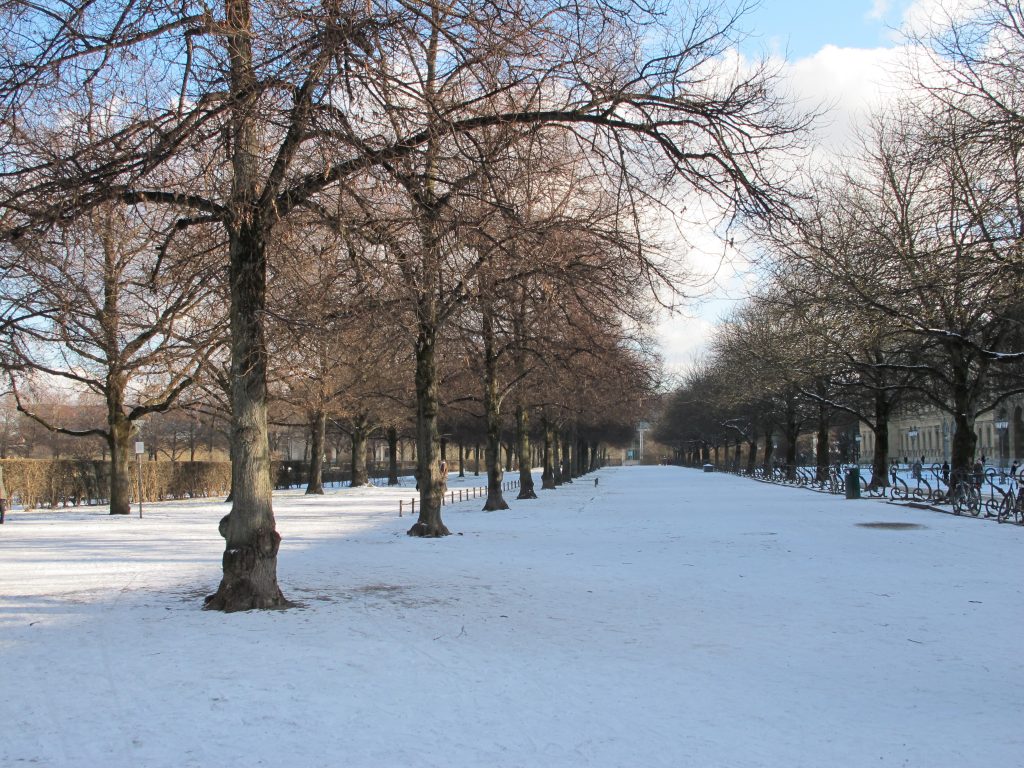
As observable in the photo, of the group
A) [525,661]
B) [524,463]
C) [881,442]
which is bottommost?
[525,661]

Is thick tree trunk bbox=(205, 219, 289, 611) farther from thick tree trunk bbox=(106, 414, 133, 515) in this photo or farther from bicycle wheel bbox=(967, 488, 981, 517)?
thick tree trunk bbox=(106, 414, 133, 515)

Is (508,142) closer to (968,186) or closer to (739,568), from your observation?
(739,568)

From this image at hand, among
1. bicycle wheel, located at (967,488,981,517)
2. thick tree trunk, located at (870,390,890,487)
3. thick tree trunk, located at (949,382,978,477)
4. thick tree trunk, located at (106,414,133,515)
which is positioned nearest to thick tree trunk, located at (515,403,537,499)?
thick tree trunk, located at (870,390,890,487)

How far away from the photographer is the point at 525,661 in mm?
7359

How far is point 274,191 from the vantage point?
349 inches

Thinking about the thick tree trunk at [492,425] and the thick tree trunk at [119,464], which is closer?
the thick tree trunk at [492,425]

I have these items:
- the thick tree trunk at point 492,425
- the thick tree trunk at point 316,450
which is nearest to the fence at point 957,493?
the thick tree trunk at point 492,425

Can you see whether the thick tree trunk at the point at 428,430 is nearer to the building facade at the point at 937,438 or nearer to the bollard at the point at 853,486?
the bollard at the point at 853,486

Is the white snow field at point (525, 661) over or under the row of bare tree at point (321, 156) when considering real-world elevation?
under

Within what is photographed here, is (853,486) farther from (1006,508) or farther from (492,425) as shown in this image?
(492,425)

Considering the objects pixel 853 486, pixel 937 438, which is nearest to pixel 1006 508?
pixel 853 486

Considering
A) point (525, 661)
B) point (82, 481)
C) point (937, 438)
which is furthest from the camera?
point (937, 438)

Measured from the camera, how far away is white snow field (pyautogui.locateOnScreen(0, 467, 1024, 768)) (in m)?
5.30

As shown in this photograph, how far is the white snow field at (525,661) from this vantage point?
530cm
